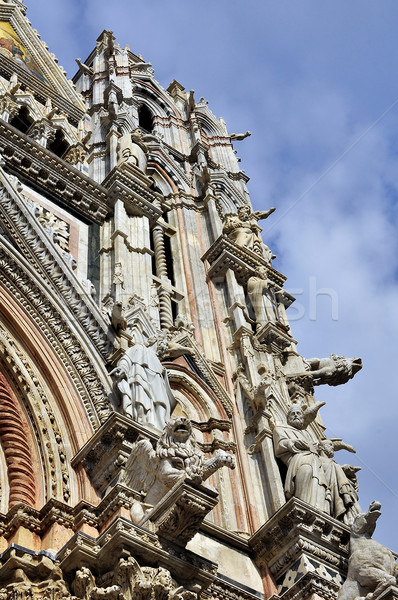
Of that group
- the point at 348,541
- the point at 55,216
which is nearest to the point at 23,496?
the point at 348,541

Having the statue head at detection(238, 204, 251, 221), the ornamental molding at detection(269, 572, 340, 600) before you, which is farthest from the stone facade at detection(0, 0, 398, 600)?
the statue head at detection(238, 204, 251, 221)

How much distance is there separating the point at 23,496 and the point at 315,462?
4.08 meters

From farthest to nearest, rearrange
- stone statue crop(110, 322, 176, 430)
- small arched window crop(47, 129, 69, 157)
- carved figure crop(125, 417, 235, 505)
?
small arched window crop(47, 129, 69, 157)
stone statue crop(110, 322, 176, 430)
carved figure crop(125, 417, 235, 505)

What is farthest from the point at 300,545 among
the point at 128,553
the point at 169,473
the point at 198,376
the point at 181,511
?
the point at 198,376

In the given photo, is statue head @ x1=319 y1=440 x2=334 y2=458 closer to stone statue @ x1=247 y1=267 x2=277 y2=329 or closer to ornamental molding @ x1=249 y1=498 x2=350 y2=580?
ornamental molding @ x1=249 y1=498 x2=350 y2=580

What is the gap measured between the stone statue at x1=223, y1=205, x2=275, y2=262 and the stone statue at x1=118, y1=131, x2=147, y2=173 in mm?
2298

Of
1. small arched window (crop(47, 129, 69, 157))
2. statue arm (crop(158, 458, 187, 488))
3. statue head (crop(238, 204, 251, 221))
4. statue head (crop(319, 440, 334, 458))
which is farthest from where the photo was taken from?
statue head (crop(238, 204, 251, 221))

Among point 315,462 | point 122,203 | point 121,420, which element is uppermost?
point 122,203

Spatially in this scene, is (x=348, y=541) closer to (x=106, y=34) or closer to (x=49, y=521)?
(x=49, y=521)

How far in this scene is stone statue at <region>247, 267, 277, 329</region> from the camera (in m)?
15.5

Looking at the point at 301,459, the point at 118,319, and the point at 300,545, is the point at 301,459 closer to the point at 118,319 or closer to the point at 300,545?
the point at 300,545

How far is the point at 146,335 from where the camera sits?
11391 millimetres

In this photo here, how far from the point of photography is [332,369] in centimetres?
1568

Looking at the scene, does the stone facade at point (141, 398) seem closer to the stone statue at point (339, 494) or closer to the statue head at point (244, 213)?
the stone statue at point (339, 494)
